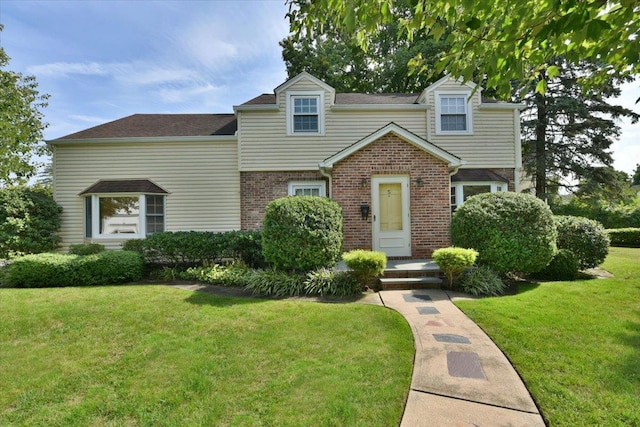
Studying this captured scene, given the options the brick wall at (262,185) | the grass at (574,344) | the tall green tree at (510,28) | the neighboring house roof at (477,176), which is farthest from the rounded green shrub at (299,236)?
the neighboring house roof at (477,176)

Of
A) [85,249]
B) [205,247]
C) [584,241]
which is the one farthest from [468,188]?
[85,249]

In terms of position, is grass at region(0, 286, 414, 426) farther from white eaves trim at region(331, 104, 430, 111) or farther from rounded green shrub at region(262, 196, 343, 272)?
white eaves trim at region(331, 104, 430, 111)

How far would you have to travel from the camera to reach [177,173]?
1238cm

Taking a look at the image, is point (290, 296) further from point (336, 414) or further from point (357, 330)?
point (336, 414)

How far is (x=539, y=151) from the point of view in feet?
62.3

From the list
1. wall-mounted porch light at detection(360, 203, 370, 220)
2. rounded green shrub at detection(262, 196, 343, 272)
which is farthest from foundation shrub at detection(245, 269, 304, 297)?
wall-mounted porch light at detection(360, 203, 370, 220)

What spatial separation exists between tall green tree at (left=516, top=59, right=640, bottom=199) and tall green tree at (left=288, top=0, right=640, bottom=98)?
58.2 feet

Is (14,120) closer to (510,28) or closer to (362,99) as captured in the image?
(362,99)

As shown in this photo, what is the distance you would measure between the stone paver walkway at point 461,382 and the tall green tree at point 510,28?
3.17 metres

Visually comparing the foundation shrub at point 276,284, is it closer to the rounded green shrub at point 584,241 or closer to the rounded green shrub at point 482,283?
the rounded green shrub at point 482,283

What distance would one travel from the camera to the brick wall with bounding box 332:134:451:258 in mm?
9117

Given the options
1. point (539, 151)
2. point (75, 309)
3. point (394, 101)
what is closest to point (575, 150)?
point (539, 151)

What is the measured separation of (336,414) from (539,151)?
2171 centimetres

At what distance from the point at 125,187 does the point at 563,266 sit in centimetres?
1443
